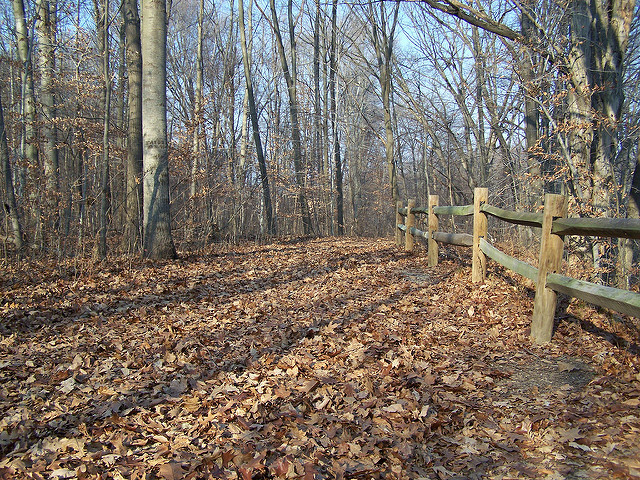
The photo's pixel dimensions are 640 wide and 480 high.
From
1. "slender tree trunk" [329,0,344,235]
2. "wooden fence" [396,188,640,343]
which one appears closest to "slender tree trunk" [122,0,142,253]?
"wooden fence" [396,188,640,343]

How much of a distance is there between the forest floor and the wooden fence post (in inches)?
8.6

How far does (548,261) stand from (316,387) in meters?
2.36

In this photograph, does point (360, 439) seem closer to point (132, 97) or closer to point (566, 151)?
point (566, 151)

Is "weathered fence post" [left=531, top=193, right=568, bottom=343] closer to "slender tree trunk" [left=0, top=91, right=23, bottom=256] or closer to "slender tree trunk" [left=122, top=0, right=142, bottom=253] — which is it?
"slender tree trunk" [left=122, top=0, right=142, bottom=253]

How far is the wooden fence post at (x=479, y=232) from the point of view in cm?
608

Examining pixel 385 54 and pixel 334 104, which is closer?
pixel 385 54

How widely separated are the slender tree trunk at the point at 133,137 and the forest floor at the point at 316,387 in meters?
3.06

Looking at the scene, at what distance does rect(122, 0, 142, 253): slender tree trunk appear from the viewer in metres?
9.25

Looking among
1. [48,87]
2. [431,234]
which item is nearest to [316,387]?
[431,234]

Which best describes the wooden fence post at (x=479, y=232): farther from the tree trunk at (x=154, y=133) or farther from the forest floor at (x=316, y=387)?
the tree trunk at (x=154, y=133)

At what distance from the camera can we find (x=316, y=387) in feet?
11.3

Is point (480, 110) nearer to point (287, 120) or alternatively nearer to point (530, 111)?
point (530, 111)

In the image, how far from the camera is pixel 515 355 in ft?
12.8

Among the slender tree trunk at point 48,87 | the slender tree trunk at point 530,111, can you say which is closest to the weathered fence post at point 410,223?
the slender tree trunk at point 530,111
